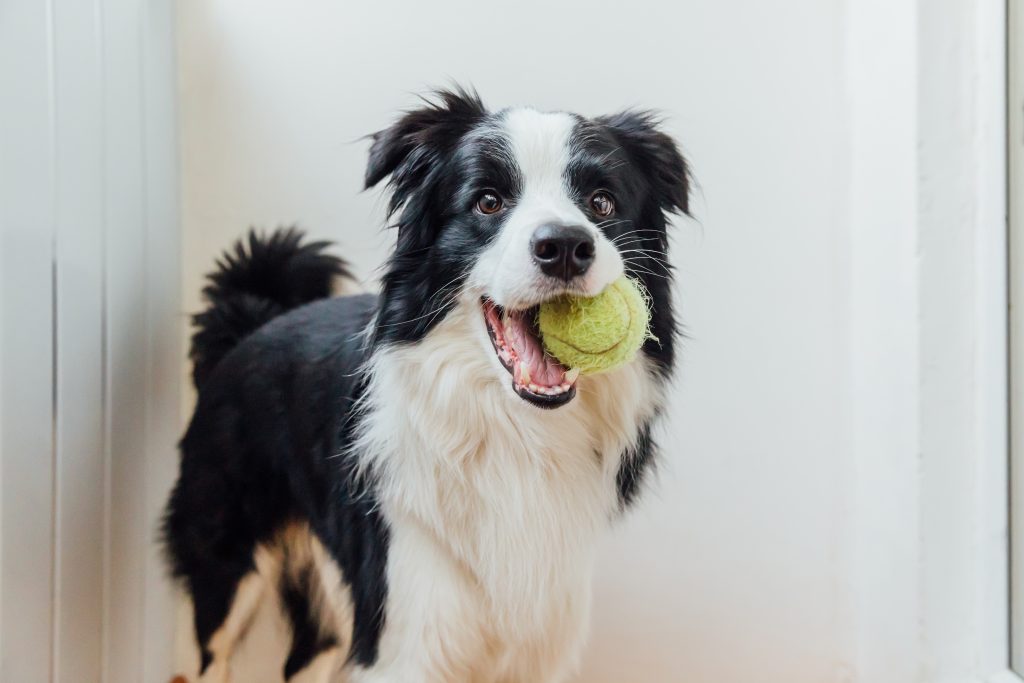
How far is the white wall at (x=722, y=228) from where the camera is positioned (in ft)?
5.63

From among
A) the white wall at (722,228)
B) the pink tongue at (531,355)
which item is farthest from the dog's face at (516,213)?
the white wall at (722,228)

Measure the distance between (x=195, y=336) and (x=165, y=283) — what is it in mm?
142

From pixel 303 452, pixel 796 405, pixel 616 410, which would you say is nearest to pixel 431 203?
pixel 616 410

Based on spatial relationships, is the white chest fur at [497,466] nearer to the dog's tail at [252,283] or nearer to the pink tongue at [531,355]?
the pink tongue at [531,355]

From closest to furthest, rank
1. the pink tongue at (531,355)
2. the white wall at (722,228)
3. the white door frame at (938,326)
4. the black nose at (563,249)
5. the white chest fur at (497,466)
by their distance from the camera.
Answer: the black nose at (563,249)
the pink tongue at (531,355)
the white chest fur at (497,466)
the white door frame at (938,326)
the white wall at (722,228)

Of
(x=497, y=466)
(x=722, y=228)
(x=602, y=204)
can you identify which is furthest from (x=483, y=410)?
(x=722, y=228)

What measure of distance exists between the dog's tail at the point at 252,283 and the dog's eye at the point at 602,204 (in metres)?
0.77

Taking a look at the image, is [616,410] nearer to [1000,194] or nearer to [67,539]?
[1000,194]

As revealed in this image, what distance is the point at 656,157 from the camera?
1372 mm

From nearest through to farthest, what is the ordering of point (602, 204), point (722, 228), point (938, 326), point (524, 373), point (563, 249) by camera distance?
point (563, 249), point (524, 373), point (602, 204), point (938, 326), point (722, 228)

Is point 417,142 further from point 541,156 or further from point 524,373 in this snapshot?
point 524,373

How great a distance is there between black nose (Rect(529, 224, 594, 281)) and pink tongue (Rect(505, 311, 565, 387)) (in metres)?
0.14

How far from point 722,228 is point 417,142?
0.79 meters

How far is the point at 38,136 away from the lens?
1396mm
